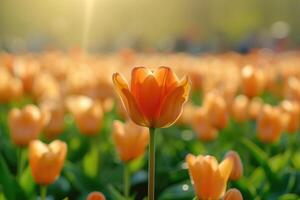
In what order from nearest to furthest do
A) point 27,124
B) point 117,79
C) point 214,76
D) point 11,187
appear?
point 117,79 → point 11,187 → point 27,124 → point 214,76

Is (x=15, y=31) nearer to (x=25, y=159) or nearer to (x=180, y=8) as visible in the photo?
(x=180, y=8)

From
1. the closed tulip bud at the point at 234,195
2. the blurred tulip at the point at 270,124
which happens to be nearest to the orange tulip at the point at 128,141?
the blurred tulip at the point at 270,124

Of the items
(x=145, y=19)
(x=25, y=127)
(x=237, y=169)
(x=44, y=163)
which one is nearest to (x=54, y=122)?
(x=25, y=127)

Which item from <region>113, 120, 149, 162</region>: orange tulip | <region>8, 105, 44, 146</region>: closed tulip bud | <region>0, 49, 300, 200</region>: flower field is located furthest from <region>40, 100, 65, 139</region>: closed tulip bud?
<region>113, 120, 149, 162</region>: orange tulip

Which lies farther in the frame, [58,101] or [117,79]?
[58,101]

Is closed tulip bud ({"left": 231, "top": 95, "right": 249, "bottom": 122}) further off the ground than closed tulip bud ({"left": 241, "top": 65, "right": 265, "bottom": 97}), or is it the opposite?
closed tulip bud ({"left": 241, "top": 65, "right": 265, "bottom": 97})

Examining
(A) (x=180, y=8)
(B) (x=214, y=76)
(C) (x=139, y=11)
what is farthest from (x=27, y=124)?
(A) (x=180, y=8)

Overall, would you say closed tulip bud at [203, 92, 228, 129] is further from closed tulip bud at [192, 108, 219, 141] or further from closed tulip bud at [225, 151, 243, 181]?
closed tulip bud at [225, 151, 243, 181]
